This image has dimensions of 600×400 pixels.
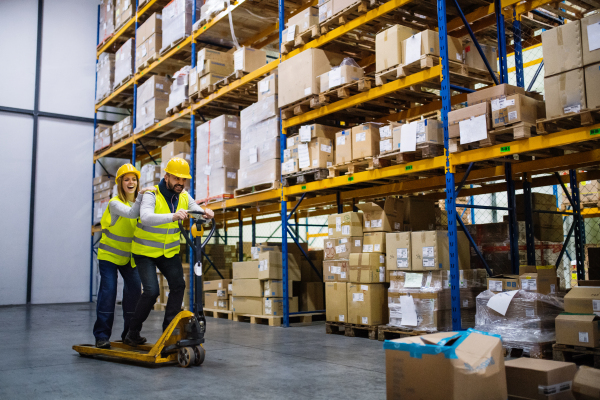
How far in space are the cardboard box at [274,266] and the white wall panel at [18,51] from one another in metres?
9.56

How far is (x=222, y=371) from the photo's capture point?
4.47 metres

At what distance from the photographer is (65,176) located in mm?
14773

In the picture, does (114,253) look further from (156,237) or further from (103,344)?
(103,344)

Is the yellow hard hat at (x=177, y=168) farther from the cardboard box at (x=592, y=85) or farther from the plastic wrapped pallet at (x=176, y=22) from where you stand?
the plastic wrapped pallet at (x=176, y=22)

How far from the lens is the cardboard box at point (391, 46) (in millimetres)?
6074

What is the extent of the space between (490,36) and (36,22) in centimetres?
1247

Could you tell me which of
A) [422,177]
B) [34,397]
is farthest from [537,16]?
[34,397]

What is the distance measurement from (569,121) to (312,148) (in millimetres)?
3317

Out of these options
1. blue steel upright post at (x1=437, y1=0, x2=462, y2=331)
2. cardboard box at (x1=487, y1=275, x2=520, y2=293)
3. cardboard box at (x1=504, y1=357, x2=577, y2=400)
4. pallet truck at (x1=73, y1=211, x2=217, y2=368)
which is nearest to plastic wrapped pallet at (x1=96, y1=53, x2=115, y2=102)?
blue steel upright post at (x1=437, y1=0, x2=462, y2=331)

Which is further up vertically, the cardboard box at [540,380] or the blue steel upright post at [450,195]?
the blue steel upright post at [450,195]

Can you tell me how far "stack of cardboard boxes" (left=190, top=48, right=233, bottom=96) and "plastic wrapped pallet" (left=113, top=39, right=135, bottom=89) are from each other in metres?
3.69

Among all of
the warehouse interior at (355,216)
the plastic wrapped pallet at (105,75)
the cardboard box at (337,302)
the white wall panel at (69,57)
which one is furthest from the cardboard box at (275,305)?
the white wall panel at (69,57)

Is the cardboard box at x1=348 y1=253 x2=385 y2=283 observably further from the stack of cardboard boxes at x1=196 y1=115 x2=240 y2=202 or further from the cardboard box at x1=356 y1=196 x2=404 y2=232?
the stack of cardboard boxes at x1=196 y1=115 x2=240 y2=202

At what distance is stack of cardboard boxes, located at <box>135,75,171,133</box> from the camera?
1145 cm
